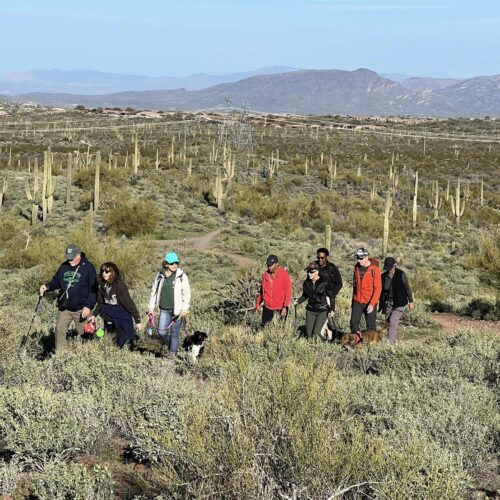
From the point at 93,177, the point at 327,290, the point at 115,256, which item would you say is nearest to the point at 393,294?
the point at 327,290

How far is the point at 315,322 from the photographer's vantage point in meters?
8.17

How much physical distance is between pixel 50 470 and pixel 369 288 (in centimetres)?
503

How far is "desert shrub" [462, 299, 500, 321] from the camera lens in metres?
11.9

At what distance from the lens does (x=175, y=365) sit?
Result: 7.07m

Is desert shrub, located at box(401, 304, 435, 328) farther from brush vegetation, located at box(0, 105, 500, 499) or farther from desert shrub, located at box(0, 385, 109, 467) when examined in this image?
desert shrub, located at box(0, 385, 109, 467)

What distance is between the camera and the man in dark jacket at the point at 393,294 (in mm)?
8320

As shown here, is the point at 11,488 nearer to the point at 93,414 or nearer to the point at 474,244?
the point at 93,414

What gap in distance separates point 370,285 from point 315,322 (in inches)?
33.1

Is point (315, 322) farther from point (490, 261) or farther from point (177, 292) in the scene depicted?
point (490, 261)

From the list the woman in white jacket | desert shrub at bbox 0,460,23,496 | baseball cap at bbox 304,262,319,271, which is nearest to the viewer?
desert shrub at bbox 0,460,23,496

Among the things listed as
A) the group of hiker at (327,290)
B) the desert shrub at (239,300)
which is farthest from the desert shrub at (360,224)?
the group of hiker at (327,290)

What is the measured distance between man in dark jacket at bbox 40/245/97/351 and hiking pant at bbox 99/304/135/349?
23 centimetres

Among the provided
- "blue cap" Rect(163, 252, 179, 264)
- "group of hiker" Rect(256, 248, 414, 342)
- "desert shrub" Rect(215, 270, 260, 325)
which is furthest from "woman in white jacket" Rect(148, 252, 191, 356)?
"desert shrub" Rect(215, 270, 260, 325)

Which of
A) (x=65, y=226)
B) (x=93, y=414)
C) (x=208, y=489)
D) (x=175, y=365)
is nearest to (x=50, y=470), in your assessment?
(x=93, y=414)
